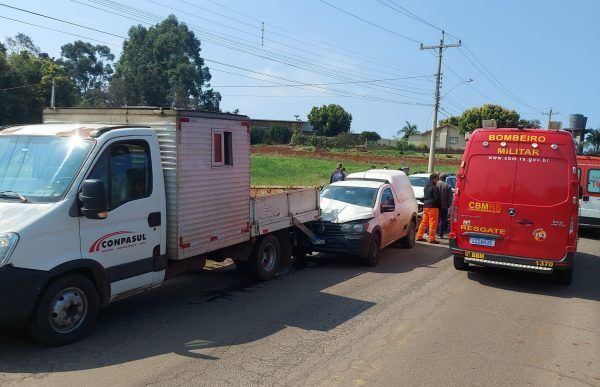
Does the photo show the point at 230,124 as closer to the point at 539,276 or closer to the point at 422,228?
the point at 539,276

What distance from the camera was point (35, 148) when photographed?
576cm

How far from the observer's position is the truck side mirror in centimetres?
521

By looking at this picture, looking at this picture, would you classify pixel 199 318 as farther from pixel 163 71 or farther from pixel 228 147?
pixel 163 71

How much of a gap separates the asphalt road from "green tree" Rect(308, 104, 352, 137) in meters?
103

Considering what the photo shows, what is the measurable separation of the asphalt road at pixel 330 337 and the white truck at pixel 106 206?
1.82 ft

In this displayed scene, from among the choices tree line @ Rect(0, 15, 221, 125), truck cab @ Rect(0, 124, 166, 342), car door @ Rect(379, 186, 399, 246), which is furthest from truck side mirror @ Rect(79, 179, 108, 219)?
tree line @ Rect(0, 15, 221, 125)

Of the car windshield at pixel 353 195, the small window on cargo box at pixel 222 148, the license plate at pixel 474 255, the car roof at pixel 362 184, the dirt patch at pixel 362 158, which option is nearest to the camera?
the small window on cargo box at pixel 222 148

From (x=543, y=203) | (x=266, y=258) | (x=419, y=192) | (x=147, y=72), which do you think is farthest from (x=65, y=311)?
(x=147, y=72)

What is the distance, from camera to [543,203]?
29.0ft

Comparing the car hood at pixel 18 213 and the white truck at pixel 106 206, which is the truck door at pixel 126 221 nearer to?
the white truck at pixel 106 206

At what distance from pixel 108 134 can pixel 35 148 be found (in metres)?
0.81

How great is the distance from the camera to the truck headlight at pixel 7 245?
4727mm

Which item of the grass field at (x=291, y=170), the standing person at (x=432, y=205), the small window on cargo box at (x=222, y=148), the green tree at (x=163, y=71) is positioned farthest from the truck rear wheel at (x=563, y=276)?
the green tree at (x=163, y=71)

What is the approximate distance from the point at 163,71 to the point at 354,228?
85.3 meters
